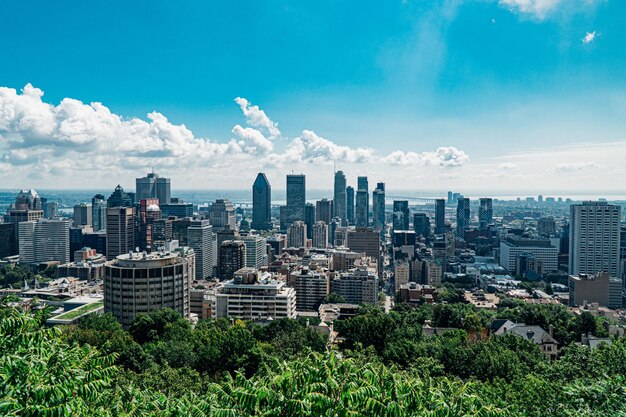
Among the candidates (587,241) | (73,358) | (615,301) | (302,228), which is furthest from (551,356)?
(302,228)

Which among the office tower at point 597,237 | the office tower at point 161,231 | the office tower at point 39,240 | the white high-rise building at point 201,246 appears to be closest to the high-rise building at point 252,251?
the white high-rise building at point 201,246

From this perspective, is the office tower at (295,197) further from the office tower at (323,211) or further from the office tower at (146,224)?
the office tower at (146,224)

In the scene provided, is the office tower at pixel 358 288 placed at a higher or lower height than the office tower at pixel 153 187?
lower

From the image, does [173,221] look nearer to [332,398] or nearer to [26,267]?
[26,267]

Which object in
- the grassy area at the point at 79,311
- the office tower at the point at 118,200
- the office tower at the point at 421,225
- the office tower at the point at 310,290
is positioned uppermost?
the office tower at the point at 118,200

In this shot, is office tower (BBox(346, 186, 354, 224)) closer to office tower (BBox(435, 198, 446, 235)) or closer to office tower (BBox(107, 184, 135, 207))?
office tower (BBox(435, 198, 446, 235))

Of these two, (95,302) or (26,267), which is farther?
(26,267)
